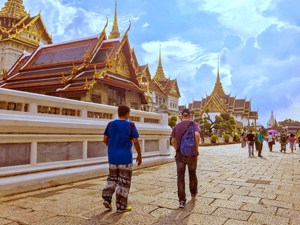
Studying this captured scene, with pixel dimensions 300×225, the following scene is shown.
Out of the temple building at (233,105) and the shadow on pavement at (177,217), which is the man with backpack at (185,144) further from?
the temple building at (233,105)

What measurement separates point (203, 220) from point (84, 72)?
13568mm

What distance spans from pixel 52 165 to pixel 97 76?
917 centimetres

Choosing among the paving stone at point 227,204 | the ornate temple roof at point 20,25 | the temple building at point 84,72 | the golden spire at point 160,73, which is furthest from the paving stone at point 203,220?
the golden spire at point 160,73

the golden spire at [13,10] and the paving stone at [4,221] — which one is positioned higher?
the golden spire at [13,10]

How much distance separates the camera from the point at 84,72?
16.0m

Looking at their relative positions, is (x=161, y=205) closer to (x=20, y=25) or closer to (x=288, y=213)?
(x=288, y=213)

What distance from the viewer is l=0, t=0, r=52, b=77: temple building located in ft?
101

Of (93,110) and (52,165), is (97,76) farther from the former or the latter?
(52,165)

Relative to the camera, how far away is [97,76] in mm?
14922

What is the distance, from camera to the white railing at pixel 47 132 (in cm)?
540

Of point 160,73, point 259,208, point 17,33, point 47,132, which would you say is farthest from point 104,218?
point 160,73

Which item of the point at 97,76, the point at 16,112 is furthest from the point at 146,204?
the point at 97,76

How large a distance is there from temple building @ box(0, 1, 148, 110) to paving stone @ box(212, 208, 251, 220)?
37.2ft

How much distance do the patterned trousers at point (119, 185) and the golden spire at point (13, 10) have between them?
1441 inches
